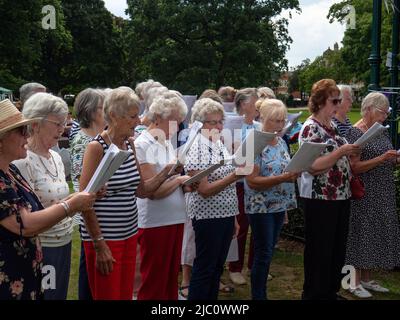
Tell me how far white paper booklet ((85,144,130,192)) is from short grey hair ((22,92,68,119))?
66 centimetres

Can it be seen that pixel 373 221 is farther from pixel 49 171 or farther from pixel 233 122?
pixel 49 171

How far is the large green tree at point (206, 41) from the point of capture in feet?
116

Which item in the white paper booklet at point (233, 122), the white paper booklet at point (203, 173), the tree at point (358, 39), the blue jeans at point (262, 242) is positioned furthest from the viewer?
the tree at point (358, 39)

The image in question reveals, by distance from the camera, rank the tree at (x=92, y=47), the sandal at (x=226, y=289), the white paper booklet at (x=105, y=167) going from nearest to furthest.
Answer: the white paper booklet at (x=105, y=167) < the sandal at (x=226, y=289) < the tree at (x=92, y=47)

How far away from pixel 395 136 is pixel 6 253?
21.4ft

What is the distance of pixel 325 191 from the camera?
14.3 ft

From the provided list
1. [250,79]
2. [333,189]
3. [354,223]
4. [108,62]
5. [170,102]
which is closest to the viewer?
[170,102]

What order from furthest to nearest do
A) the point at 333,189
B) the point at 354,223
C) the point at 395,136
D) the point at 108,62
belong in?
the point at 108,62 → the point at 395,136 → the point at 354,223 → the point at 333,189

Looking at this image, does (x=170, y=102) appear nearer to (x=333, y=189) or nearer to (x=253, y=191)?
(x=253, y=191)

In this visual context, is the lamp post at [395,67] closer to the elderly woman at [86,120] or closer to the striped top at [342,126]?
the striped top at [342,126]

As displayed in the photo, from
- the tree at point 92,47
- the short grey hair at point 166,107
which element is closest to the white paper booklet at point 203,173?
the short grey hair at point 166,107

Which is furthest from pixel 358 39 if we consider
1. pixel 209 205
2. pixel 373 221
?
pixel 209 205

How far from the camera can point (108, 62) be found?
133ft

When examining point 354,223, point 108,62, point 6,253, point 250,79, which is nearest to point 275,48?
point 250,79
